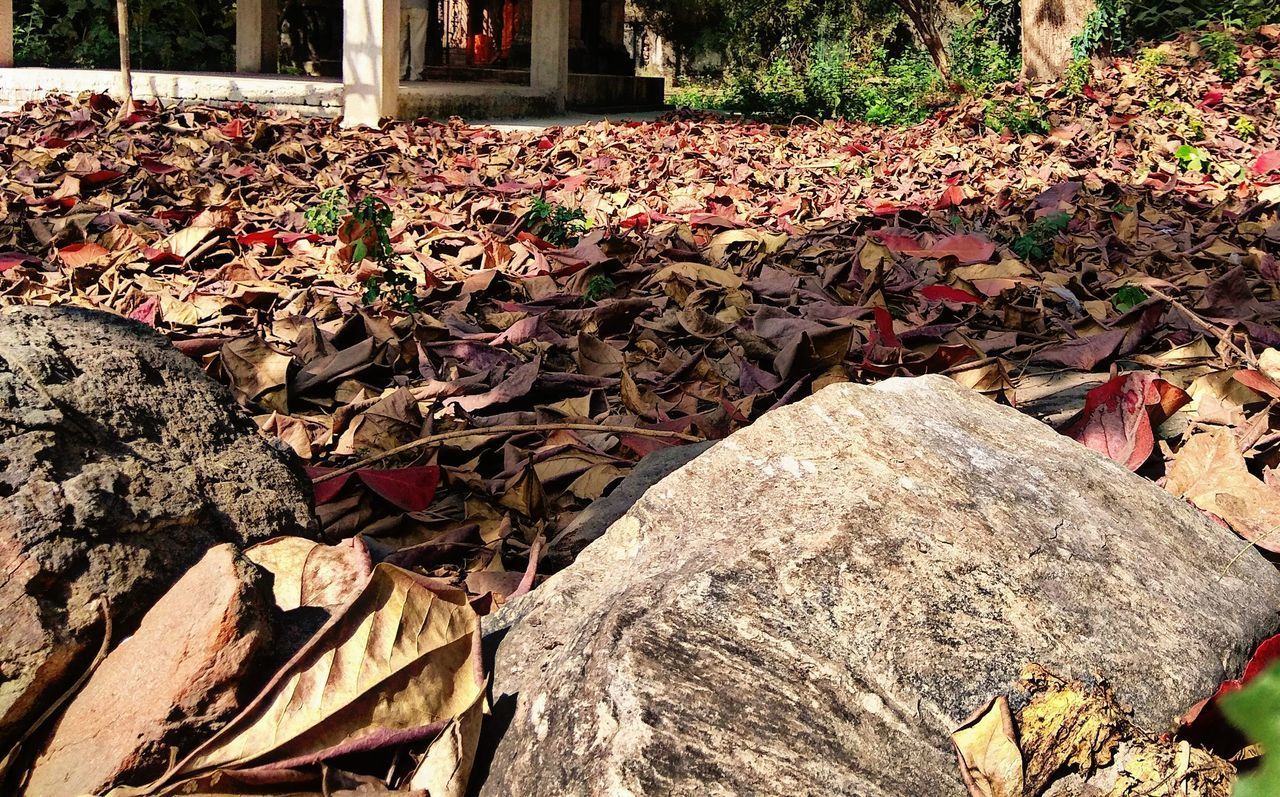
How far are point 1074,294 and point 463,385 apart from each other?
213cm

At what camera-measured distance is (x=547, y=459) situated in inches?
90.9

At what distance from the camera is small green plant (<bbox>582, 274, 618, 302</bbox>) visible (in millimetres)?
3771

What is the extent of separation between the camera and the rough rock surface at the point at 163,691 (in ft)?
3.78

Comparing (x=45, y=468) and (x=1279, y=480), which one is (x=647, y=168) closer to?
(x=1279, y=480)

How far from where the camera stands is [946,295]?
12.0 ft

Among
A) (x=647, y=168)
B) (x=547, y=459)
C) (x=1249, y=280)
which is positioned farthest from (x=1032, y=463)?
(x=647, y=168)

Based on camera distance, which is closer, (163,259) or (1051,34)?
(163,259)

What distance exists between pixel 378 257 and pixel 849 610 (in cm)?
290

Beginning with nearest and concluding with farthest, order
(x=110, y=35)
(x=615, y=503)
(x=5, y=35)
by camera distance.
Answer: (x=615, y=503) < (x=5, y=35) < (x=110, y=35)

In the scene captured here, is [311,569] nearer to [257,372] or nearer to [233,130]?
[257,372]

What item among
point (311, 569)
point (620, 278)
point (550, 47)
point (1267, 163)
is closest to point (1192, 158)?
point (1267, 163)

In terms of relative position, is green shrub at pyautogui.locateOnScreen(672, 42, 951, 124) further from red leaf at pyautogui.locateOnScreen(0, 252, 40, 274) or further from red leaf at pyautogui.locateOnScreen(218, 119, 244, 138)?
red leaf at pyautogui.locateOnScreen(0, 252, 40, 274)

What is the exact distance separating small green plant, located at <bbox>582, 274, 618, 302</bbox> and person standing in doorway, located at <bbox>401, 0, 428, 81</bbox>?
9.24 m

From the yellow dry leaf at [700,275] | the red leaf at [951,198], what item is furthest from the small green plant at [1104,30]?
the yellow dry leaf at [700,275]
